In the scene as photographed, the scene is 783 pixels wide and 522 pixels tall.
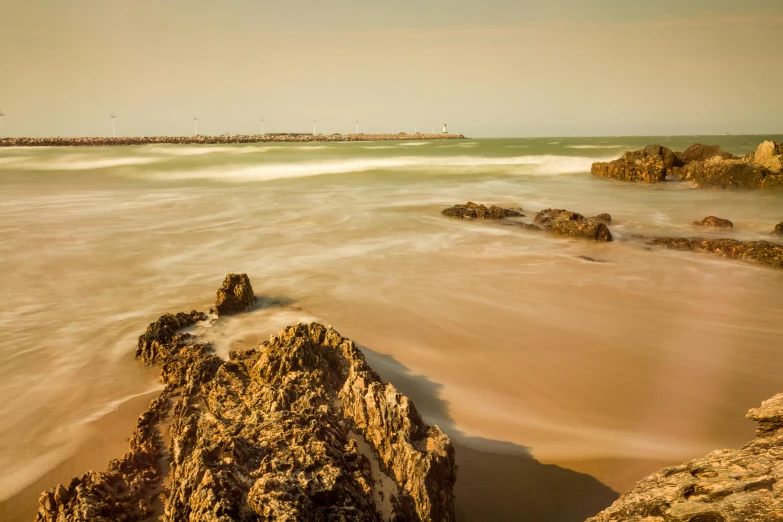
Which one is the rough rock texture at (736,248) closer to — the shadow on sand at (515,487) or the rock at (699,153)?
the shadow on sand at (515,487)

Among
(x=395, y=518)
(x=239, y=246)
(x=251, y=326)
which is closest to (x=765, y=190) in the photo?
(x=239, y=246)

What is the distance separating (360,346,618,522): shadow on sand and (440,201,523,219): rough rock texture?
28.3ft

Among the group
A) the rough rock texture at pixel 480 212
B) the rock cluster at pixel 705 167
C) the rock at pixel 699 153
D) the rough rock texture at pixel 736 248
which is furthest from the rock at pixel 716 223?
the rock at pixel 699 153

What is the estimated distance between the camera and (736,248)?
816 cm

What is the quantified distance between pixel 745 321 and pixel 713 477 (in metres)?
4.61

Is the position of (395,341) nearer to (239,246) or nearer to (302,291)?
(302,291)

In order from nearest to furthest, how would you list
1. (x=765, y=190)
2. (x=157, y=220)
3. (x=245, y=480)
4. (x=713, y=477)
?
(x=713, y=477), (x=245, y=480), (x=157, y=220), (x=765, y=190)

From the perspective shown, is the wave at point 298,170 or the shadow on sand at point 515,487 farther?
the wave at point 298,170

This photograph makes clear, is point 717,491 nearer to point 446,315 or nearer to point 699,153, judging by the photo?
point 446,315

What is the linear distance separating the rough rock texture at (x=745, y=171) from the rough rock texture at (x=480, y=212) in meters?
9.85

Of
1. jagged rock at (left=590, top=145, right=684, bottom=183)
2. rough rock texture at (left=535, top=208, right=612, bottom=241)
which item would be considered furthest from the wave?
rough rock texture at (left=535, top=208, right=612, bottom=241)

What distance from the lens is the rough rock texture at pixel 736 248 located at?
25.1 feet

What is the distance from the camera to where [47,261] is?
7.81 metres

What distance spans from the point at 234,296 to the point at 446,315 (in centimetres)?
231
